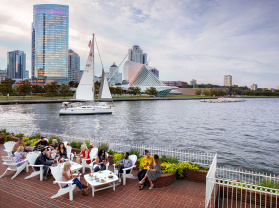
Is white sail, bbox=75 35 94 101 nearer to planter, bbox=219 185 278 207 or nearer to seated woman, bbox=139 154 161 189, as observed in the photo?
seated woman, bbox=139 154 161 189

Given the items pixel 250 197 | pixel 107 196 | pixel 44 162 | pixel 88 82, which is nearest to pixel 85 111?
pixel 88 82

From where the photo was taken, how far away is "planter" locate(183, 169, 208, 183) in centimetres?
813

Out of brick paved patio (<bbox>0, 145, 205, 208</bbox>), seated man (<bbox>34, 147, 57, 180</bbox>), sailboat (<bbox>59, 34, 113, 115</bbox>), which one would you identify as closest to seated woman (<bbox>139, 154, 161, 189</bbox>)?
brick paved patio (<bbox>0, 145, 205, 208</bbox>)

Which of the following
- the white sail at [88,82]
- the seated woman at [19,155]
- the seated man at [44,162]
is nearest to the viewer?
the seated man at [44,162]

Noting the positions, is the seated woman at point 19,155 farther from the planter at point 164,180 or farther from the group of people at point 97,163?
the planter at point 164,180

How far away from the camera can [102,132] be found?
26.7 m

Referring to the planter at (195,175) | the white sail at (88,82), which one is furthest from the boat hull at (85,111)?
the planter at (195,175)

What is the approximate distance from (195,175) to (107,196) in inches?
136

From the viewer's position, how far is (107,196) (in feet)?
23.1

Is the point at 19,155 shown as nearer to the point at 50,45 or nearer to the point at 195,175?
the point at 195,175

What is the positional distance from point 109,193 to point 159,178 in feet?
6.03

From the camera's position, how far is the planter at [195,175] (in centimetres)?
813

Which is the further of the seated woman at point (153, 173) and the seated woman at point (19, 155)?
the seated woman at point (19, 155)

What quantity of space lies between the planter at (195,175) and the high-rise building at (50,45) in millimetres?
192213
